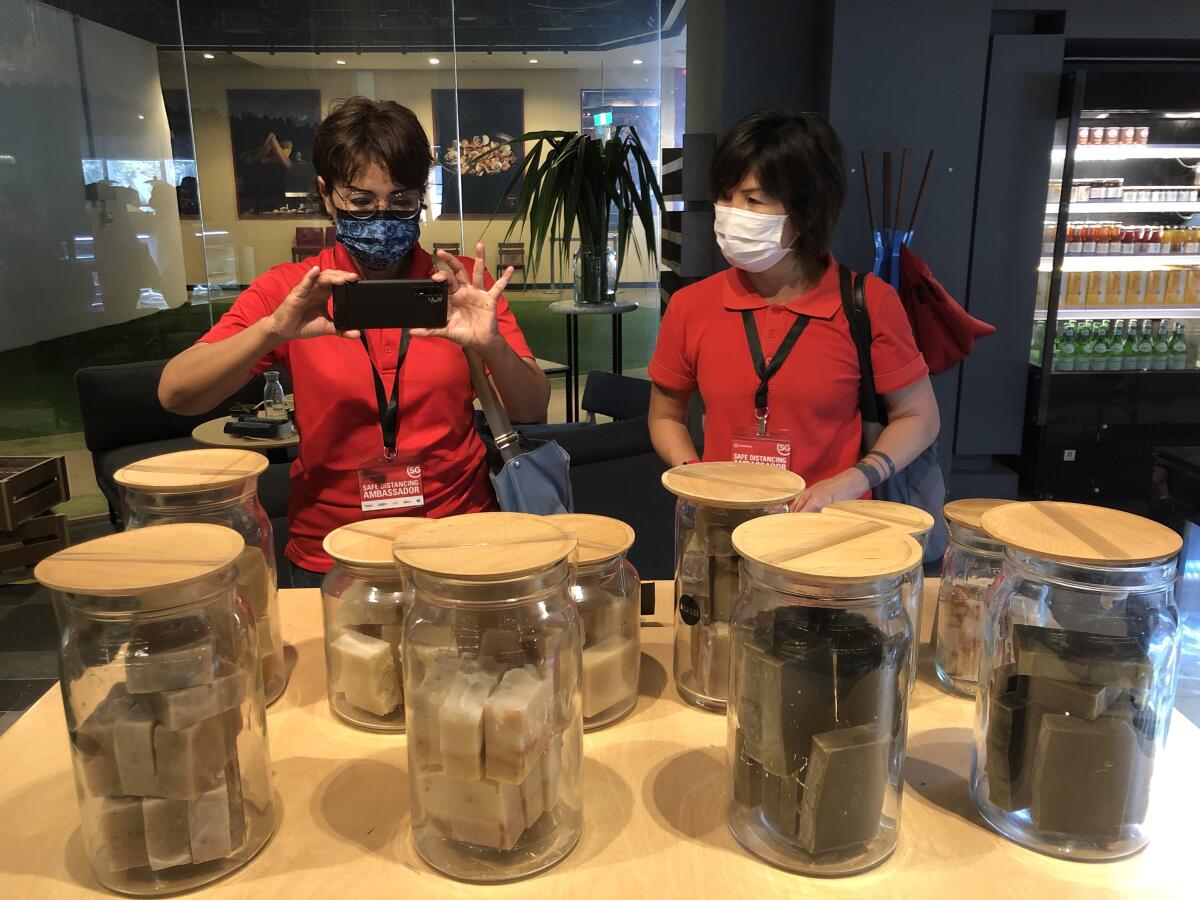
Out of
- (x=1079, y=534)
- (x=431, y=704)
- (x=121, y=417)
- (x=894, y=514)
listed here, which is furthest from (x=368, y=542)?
(x=121, y=417)

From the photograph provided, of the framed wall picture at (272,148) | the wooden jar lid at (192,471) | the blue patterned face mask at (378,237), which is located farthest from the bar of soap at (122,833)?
the framed wall picture at (272,148)

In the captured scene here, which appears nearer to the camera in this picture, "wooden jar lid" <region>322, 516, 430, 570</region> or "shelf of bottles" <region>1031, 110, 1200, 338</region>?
"wooden jar lid" <region>322, 516, 430, 570</region>

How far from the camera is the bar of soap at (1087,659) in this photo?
0.81m

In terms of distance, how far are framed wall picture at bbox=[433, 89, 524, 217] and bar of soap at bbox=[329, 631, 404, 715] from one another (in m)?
5.70

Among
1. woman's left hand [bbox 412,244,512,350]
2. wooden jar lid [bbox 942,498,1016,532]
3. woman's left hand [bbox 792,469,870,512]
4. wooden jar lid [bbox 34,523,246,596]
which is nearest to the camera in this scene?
wooden jar lid [bbox 34,523,246,596]

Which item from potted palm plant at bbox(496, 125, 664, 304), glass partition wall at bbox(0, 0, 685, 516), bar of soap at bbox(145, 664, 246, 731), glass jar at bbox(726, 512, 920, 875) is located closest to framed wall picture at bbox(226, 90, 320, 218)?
glass partition wall at bbox(0, 0, 685, 516)

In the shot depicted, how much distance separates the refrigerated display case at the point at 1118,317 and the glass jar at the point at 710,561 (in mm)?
3878

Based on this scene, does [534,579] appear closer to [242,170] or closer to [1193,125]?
[1193,125]

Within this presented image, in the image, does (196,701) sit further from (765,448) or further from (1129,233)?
(1129,233)

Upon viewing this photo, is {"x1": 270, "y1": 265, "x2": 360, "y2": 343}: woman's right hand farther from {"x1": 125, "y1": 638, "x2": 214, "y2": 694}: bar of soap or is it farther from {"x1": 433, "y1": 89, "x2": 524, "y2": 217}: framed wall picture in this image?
{"x1": 433, "y1": 89, "x2": 524, "y2": 217}: framed wall picture

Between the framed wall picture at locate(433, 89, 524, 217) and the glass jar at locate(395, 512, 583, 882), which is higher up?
the framed wall picture at locate(433, 89, 524, 217)

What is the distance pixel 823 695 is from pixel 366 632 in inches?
21.6

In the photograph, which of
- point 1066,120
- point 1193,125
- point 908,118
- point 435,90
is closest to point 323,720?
point 908,118

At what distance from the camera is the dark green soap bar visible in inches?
32.9
